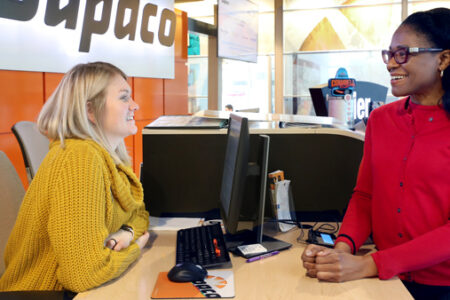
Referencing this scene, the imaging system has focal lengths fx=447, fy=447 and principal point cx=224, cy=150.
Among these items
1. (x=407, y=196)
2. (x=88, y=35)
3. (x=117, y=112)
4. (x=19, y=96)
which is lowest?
(x=407, y=196)

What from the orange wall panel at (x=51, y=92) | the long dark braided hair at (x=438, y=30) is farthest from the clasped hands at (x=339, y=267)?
the orange wall panel at (x=51, y=92)

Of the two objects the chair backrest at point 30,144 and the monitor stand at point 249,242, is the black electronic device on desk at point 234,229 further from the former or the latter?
the chair backrest at point 30,144

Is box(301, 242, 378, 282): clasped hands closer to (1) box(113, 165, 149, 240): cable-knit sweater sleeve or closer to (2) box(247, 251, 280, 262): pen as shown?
(2) box(247, 251, 280, 262): pen

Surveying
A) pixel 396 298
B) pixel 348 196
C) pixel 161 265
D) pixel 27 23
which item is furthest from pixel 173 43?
pixel 396 298

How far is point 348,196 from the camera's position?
1.86 m

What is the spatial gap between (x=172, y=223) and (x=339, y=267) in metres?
0.83

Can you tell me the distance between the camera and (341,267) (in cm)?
121

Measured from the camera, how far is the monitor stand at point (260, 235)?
1.48m

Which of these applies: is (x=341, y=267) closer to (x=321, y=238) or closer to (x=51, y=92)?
(x=321, y=238)

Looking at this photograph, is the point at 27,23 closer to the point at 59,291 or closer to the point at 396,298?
the point at 59,291

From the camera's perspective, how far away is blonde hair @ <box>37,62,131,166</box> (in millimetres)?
1434

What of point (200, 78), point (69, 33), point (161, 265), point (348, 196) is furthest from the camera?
point (200, 78)

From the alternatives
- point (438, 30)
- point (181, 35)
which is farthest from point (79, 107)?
point (181, 35)

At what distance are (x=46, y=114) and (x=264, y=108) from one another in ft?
20.6
